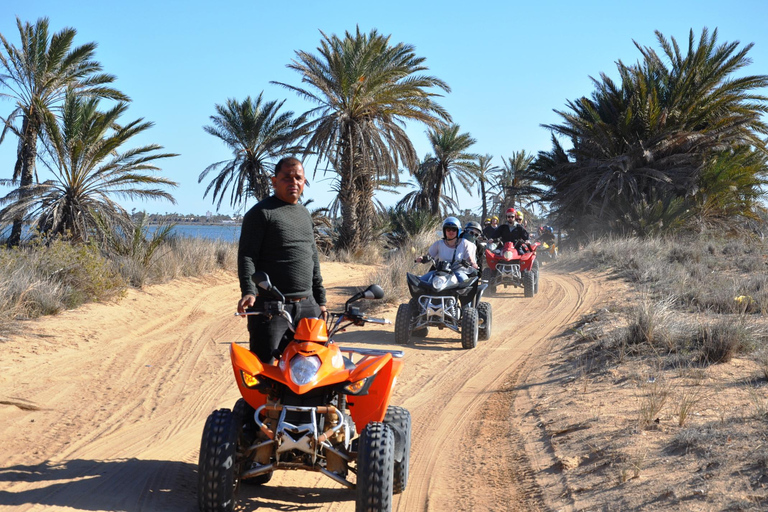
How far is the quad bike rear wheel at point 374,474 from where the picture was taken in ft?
11.8

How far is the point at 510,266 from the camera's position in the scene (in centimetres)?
1498

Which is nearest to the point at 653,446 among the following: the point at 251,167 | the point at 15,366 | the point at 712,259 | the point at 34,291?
the point at 15,366

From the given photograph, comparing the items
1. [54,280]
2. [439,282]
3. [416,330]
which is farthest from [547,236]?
[54,280]

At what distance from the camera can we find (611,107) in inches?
1053

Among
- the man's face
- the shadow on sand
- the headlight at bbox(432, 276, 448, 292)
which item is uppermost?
the man's face

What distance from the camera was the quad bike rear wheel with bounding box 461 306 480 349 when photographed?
927cm

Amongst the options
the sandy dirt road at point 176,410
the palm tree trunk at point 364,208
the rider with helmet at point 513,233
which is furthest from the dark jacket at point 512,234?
the palm tree trunk at point 364,208

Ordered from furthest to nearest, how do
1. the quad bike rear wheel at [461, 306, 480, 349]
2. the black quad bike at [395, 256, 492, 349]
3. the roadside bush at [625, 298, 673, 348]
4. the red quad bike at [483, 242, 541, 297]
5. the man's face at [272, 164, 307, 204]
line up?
the red quad bike at [483, 242, 541, 297], the black quad bike at [395, 256, 492, 349], the quad bike rear wheel at [461, 306, 480, 349], the roadside bush at [625, 298, 673, 348], the man's face at [272, 164, 307, 204]

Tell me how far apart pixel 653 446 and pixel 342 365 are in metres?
2.38

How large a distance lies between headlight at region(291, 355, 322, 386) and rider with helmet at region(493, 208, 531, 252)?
12.0 m

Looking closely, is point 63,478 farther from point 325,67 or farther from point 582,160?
point 582,160

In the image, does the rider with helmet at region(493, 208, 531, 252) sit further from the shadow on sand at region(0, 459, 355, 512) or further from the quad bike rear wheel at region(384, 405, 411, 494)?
the shadow on sand at region(0, 459, 355, 512)

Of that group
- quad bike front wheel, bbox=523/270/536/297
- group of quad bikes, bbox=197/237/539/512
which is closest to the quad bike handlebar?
group of quad bikes, bbox=197/237/539/512

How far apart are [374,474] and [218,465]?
0.87 m
